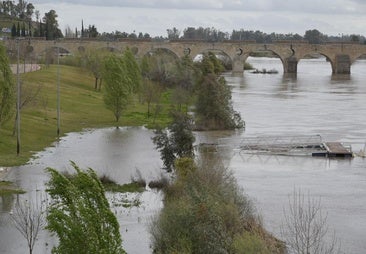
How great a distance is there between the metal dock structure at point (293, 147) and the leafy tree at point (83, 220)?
101 ft

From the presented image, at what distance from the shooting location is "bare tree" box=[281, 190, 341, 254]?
79.5 ft

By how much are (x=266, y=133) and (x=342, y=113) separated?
16.5 metres

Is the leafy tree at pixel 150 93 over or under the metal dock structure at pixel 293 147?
over

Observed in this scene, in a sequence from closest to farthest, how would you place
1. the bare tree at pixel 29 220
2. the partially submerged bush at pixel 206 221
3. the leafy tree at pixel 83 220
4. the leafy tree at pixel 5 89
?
1. the leafy tree at pixel 83 220
2. the partially submerged bush at pixel 206 221
3. the bare tree at pixel 29 220
4. the leafy tree at pixel 5 89

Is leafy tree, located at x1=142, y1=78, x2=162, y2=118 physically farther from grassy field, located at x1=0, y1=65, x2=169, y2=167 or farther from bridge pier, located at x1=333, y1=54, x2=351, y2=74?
bridge pier, located at x1=333, y1=54, x2=351, y2=74

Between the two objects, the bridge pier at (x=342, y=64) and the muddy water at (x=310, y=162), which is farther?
the bridge pier at (x=342, y=64)

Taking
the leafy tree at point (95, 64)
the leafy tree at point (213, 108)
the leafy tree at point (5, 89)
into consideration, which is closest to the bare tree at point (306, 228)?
the leafy tree at point (5, 89)

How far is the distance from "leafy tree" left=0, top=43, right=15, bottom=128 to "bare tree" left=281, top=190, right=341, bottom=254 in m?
18.4

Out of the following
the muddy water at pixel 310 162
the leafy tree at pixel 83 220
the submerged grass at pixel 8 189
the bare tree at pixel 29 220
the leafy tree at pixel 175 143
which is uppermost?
the leafy tree at pixel 83 220

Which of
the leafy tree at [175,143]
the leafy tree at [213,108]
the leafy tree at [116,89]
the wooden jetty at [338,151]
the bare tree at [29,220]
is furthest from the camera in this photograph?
the leafy tree at [116,89]


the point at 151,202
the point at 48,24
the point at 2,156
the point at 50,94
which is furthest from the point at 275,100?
the point at 48,24

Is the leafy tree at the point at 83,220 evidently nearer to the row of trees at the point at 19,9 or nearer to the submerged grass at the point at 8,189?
the submerged grass at the point at 8,189

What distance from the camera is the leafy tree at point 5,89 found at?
147ft

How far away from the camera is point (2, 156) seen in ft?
133
